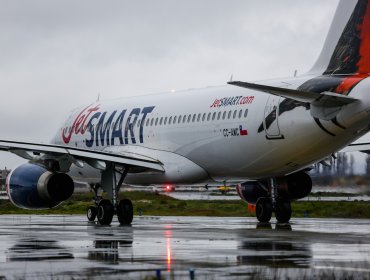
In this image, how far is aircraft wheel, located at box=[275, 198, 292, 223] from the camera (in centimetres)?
3062

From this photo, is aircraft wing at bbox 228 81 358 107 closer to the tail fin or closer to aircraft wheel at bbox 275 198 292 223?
the tail fin

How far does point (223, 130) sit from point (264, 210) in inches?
158

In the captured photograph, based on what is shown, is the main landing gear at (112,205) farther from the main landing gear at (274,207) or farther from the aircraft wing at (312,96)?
the aircraft wing at (312,96)

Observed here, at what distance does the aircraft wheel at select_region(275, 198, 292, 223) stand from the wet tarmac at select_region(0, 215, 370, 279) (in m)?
7.21

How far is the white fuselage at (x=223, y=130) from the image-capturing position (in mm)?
25453

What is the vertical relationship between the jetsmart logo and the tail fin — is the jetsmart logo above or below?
below

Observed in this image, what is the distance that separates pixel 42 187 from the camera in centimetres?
2920

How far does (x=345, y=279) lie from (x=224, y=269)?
2.14 meters

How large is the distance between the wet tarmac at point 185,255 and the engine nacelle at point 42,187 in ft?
18.6

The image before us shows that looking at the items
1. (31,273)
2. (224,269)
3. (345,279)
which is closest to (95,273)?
(31,273)

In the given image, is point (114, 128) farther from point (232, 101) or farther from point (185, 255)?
point (185, 255)

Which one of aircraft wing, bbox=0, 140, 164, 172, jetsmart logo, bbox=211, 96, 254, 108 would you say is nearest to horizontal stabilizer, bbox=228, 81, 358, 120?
jetsmart logo, bbox=211, 96, 254, 108

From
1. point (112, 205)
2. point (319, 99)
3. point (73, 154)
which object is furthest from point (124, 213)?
point (319, 99)

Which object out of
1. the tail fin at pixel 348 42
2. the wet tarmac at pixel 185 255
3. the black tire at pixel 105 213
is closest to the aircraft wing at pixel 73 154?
the black tire at pixel 105 213
